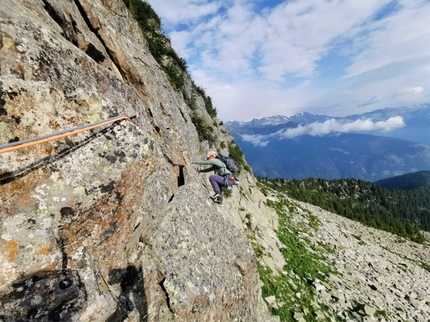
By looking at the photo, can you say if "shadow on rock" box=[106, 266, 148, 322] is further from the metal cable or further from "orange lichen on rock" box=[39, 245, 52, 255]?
the metal cable

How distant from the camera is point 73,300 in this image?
14.6ft

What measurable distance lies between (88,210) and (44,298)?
223cm

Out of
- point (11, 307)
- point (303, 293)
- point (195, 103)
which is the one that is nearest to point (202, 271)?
point (11, 307)

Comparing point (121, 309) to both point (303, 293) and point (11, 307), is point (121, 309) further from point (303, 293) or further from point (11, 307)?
point (303, 293)

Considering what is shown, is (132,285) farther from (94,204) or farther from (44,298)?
(44,298)

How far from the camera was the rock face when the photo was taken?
4.83m

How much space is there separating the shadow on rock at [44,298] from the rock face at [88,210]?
2 centimetres

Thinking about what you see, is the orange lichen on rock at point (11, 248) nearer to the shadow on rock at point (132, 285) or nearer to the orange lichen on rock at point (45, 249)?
the orange lichen on rock at point (45, 249)

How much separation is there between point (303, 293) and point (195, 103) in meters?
18.6

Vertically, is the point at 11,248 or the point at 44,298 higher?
the point at 11,248

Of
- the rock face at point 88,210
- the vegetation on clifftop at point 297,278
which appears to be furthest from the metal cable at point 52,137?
the vegetation on clifftop at point 297,278


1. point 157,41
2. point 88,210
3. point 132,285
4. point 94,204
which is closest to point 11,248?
point 88,210

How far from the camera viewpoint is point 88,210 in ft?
20.2

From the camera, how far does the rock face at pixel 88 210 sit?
4.83 m
